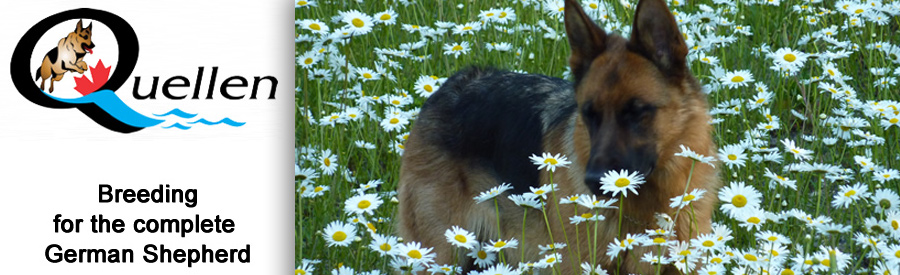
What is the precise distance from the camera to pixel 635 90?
11.5 ft

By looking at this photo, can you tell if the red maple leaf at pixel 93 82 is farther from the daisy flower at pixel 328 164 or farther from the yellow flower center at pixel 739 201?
the yellow flower center at pixel 739 201

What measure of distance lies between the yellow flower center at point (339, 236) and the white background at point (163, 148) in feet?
0.98

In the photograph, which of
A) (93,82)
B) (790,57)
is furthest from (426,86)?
(93,82)

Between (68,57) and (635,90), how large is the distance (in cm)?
177

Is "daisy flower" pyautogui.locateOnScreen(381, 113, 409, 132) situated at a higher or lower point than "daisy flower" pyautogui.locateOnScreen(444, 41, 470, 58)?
lower

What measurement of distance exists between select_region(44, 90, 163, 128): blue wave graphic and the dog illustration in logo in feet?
0.20

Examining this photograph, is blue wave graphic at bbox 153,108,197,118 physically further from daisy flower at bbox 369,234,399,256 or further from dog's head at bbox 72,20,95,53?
daisy flower at bbox 369,234,399,256

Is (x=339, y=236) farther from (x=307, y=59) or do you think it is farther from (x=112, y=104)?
(x=307, y=59)

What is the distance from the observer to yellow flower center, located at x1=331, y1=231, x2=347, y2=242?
3.32m

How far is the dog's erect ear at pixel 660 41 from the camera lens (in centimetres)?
353

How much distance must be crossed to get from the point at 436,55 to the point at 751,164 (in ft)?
6.83

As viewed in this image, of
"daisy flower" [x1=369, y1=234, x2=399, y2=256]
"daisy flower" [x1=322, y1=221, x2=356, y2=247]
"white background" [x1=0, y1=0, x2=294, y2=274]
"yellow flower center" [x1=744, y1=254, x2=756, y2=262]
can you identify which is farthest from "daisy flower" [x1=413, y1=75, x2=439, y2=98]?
"yellow flower center" [x1=744, y1=254, x2=756, y2=262]

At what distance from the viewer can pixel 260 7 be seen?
9.80ft

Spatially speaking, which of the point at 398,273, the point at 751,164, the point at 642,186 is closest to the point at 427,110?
the point at 398,273
